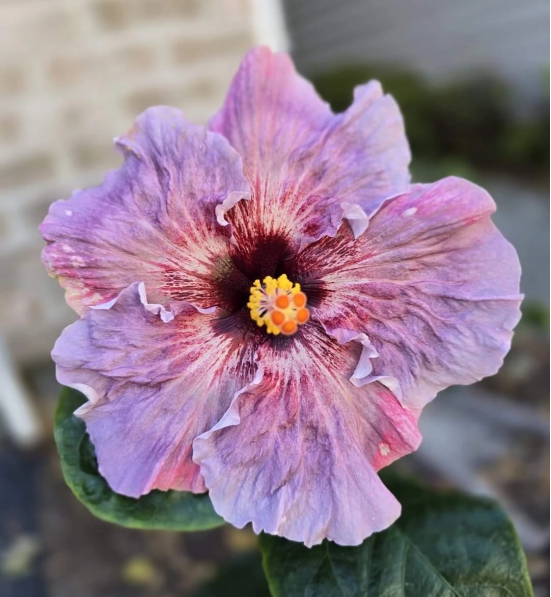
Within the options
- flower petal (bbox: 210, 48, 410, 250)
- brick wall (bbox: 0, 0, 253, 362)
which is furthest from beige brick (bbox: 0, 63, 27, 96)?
flower petal (bbox: 210, 48, 410, 250)

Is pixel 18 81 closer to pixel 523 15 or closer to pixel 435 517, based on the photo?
pixel 435 517

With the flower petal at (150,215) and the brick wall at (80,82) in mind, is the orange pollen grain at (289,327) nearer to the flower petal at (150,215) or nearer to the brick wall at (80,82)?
the flower petal at (150,215)

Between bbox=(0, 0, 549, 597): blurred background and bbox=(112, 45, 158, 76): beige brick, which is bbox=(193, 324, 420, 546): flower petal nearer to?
bbox=(0, 0, 549, 597): blurred background

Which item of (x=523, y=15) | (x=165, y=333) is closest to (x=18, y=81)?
(x=165, y=333)

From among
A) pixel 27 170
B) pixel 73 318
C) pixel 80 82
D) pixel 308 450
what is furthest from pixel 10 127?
pixel 308 450

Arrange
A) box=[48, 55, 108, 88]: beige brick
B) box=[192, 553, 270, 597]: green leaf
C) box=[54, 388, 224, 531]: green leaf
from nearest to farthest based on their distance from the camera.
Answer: box=[54, 388, 224, 531]: green leaf < box=[192, 553, 270, 597]: green leaf < box=[48, 55, 108, 88]: beige brick

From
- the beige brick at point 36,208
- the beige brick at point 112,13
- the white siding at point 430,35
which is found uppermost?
the beige brick at point 112,13

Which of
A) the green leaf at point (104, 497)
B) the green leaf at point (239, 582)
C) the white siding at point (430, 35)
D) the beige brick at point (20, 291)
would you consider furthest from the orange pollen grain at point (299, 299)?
the white siding at point (430, 35)
